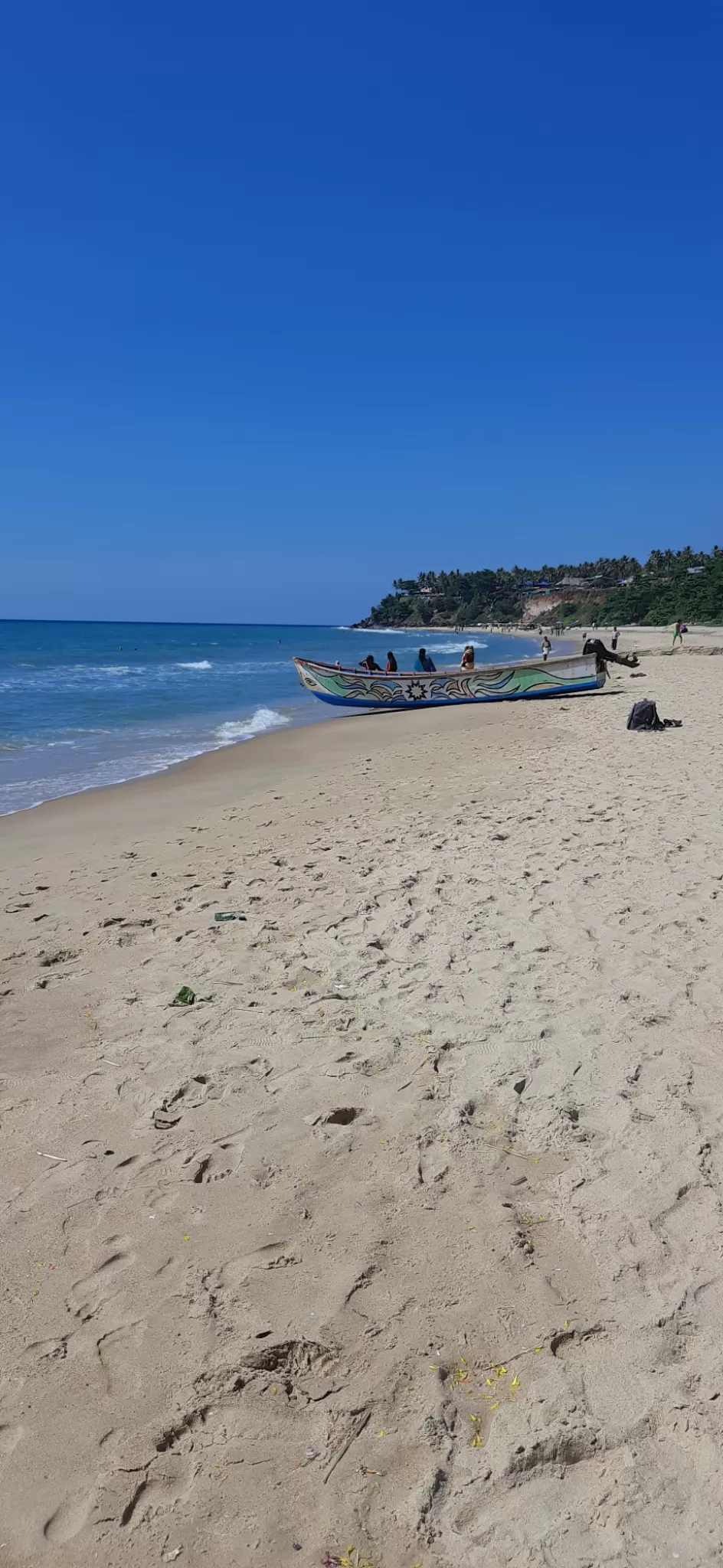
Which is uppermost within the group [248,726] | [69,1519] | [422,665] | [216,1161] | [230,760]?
[422,665]

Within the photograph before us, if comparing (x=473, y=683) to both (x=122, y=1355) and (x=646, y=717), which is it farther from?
(x=122, y=1355)

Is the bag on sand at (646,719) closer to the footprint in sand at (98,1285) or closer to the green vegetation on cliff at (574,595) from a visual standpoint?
the footprint in sand at (98,1285)

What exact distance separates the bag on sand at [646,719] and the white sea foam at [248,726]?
7.42 meters

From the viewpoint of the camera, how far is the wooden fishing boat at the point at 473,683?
20141 millimetres

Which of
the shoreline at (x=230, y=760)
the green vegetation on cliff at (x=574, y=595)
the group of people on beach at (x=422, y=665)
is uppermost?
the green vegetation on cliff at (x=574, y=595)

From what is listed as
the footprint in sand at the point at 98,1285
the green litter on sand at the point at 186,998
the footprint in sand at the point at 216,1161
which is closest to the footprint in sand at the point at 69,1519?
the footprint in sand at the point at 98,1285

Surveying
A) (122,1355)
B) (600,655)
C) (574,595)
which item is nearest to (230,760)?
(600,655)

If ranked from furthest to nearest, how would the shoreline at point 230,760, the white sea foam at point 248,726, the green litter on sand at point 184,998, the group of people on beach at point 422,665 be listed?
the group of people on beach at point 422,665 → the white sea foam at point 248,726 → the shoreline at point 230,760 → the green litter on sand at point 184,998

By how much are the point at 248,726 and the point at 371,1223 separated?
56.5 ft

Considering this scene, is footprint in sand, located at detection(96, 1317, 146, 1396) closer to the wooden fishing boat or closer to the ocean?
the ocean

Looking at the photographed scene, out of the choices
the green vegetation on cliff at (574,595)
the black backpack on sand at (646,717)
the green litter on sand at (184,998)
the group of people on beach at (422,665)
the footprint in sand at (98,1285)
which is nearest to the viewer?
the footprint in sand at (98,1285)

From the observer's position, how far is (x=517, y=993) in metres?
4.07

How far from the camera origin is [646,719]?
42.2ft

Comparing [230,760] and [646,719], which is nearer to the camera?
[646,719]
